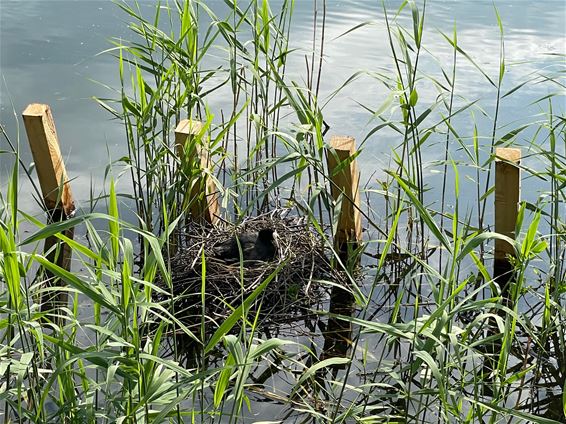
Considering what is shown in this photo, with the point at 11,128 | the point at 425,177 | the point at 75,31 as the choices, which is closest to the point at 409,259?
the point at 425,177

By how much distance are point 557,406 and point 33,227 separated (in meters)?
2.69

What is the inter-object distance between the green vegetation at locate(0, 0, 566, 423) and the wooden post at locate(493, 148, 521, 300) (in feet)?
0.45

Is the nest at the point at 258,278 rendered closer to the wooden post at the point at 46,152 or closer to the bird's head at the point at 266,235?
the bird's head at the point at 266,235

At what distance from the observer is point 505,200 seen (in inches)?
160

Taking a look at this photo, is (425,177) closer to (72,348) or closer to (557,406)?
(557,406)

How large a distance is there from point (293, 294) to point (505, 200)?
101 cm

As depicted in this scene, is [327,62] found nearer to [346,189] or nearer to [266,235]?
[346,189]

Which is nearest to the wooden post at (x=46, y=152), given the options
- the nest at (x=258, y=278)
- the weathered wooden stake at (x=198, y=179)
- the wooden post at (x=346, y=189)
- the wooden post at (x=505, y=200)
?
the weathered wooden stake at (x=198, y=179)

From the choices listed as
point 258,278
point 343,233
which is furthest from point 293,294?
point 343,233

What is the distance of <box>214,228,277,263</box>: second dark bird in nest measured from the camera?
395 cm

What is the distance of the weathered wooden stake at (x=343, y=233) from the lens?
375 centimetres

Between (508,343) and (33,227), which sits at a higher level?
(508,343)

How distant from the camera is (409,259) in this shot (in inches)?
167

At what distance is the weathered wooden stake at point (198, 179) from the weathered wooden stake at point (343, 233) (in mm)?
558
